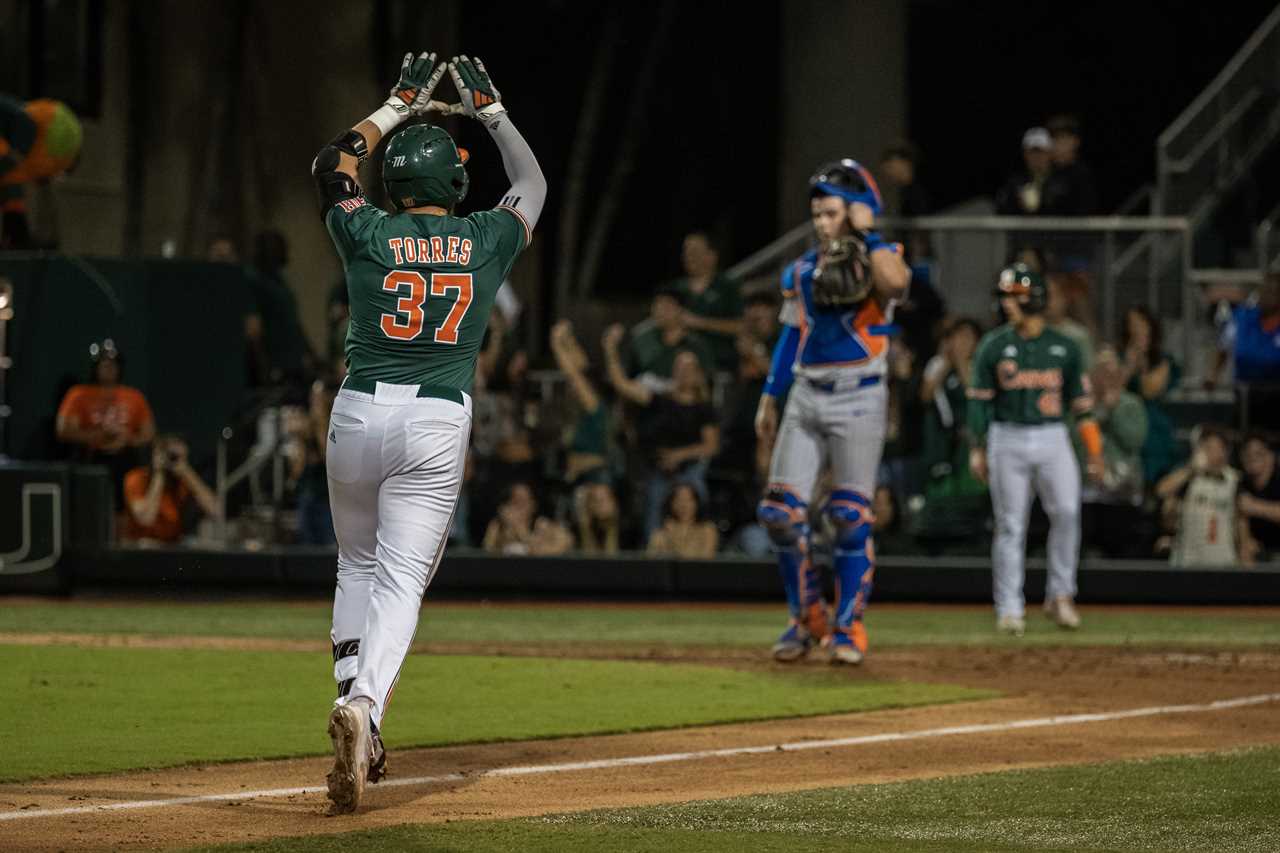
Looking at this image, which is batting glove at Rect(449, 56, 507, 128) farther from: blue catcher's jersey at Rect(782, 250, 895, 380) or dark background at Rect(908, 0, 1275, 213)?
dark background at Rect(908, 0, 1275, 213)

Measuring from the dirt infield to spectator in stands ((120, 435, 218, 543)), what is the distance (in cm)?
707

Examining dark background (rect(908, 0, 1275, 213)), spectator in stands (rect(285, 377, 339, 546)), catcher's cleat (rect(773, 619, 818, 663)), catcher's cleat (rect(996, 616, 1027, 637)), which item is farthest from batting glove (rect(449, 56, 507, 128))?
dark background (rect(908, 0, 1275, 213))

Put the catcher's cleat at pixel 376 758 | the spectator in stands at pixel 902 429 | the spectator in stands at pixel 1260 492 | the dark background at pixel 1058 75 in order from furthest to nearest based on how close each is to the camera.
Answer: the dark background at pixel 1058 75
the spectator in stands at pixel 902 429
the spectator in stands at pixel 1260 492
the catcher's cleat at pixel 376 758

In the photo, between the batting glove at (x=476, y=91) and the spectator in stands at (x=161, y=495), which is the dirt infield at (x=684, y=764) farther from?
the spectator in stands at (x=161, y=495)

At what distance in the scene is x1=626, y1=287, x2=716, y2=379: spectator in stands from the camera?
1677 centimetres

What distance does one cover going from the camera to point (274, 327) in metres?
18.5

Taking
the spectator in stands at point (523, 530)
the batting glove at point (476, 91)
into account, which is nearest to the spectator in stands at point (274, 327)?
the spectator in stands at point (523, 530)

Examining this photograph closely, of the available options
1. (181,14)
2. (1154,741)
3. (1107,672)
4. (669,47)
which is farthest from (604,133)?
(1154,741)

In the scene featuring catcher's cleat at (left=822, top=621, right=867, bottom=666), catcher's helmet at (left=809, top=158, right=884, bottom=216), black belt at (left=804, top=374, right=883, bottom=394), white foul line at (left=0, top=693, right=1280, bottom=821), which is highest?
catcher's helmet at (left=809, top=158, right=884, bottom=216)

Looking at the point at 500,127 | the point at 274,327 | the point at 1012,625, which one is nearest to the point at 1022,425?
the point at 1012,625

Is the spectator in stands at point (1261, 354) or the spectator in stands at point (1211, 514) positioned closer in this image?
the spectator in stands at point (1211, 514)

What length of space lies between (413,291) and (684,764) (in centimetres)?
221

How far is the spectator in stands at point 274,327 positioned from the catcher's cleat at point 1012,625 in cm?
702

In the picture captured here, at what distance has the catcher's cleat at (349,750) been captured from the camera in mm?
6402
